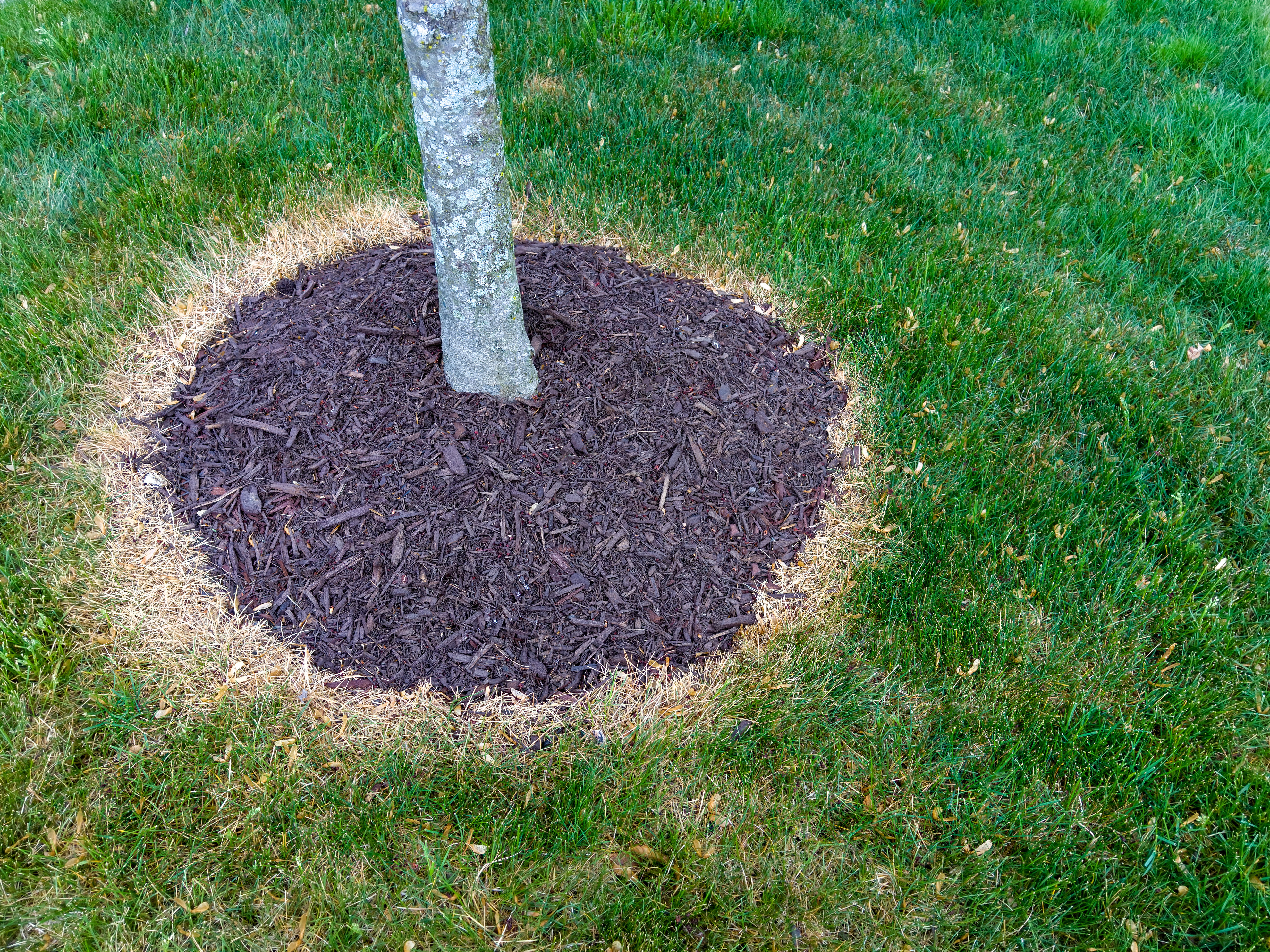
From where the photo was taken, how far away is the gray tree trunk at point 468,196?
2635 mm

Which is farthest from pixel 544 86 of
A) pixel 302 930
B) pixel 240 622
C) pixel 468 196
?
pixel 302 930

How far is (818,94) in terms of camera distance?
562 centimetres

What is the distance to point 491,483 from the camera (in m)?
3.17

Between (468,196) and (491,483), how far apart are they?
1.03 meters

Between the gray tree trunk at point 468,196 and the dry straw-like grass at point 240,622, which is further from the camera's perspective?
the dry straw-like grass at point 240,622

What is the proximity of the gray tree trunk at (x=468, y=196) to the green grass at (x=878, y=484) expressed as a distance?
1427 mm

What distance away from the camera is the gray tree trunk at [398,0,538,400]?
8.64 ft

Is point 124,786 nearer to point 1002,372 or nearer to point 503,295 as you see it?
point 503,295

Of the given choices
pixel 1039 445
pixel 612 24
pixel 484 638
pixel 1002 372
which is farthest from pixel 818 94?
pixel 484 638

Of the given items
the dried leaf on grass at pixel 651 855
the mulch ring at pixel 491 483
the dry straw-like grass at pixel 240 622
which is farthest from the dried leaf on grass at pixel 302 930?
the dried leaf on grass at pixel 651 855

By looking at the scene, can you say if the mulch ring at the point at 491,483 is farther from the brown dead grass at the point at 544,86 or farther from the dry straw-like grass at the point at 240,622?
the brown dead grass at the point at 544,86

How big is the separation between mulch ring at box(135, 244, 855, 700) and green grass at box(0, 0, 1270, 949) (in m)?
0.36

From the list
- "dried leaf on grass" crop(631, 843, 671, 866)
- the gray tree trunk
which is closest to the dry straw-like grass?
"dried leaf on grass" crop(631, 843, 671, 866)

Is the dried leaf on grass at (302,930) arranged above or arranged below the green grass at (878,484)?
below
